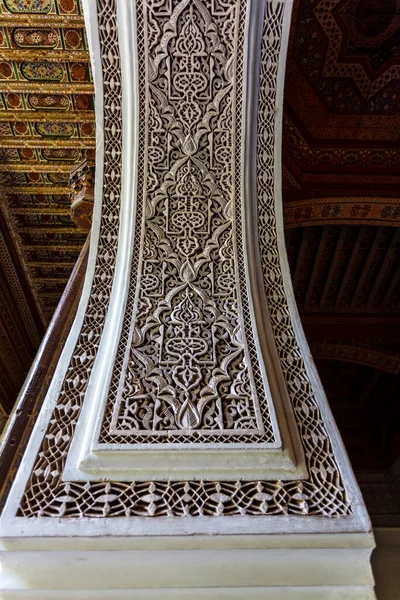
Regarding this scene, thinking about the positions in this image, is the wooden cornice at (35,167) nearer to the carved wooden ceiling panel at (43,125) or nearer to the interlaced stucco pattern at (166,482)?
the carved wooden ceiling panel at (43,125)

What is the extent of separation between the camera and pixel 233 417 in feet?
3.67

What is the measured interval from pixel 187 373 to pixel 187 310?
0.94 feet

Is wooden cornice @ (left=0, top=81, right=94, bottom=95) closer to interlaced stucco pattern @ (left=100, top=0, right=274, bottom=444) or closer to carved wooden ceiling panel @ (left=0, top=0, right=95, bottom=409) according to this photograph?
carved wooden ceiling panel @ (left=0, top=0, right=95, bottom=409)

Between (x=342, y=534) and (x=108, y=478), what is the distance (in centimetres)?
56

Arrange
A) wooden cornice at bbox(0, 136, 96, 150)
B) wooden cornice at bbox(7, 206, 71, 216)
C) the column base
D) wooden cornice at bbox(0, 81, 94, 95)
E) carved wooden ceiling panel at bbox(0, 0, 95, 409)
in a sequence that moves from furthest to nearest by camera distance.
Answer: wooden cornice at bbox(7, 206, 71, 216) → wooden cornice at bbox(0, 136, 96, 150) → wooden cornice at bbox(0, 81, 94, 95) → carved wooden ceiling panel at bbox(0, 0, 95, 409) → the column base

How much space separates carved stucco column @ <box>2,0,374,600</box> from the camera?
84 cm

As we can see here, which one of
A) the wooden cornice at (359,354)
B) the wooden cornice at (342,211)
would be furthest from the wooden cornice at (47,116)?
the wooden cornice at (359,354)

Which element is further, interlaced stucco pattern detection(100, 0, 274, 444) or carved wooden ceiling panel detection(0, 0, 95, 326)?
carved wooden ceiling panel detection(0, 0, 95, 326)

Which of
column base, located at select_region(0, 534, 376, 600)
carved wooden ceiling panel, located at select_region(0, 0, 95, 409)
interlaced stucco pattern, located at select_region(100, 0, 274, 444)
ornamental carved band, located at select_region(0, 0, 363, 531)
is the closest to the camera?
column base, located at select_region(0, 534, 376, 600)

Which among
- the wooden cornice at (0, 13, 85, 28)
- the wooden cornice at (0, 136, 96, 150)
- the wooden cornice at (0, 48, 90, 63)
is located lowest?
the wooden cornice at (0, 136, 96, 150)

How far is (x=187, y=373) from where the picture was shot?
1.24m

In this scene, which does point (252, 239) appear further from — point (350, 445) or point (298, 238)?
point (350, 445)

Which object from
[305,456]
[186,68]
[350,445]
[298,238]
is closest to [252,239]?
[186,68]

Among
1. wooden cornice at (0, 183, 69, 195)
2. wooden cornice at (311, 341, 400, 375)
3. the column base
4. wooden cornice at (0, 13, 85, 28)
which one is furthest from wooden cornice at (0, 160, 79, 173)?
wooden cornice at (311, 341, 400, 375)
